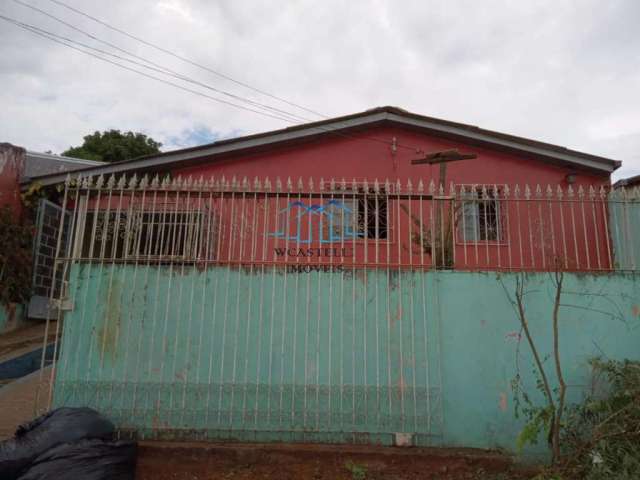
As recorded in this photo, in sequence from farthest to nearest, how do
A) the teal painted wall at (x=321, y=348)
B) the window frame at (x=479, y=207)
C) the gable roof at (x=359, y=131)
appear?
the gable roof at (x=359, y=131) → the window frame at (x=479, y=207) → the teal painted wall at (x=321, y=348)

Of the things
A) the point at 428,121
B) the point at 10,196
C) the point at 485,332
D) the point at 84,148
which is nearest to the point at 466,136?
the point at 428,121

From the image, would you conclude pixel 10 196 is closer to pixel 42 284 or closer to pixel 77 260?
pixel 42 284

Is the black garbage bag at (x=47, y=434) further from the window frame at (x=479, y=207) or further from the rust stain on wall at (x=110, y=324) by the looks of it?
the window frame at (x=479, y=207)

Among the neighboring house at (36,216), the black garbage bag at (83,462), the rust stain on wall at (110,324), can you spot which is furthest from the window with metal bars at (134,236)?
the neighboring house at (36,216)

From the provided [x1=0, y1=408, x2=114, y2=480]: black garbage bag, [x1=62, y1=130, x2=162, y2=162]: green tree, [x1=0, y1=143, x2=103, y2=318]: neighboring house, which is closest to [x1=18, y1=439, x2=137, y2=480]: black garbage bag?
[x1=0, y1=408, x2=114, y2=480]: black garbage bag

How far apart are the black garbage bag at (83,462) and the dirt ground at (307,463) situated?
1.30 ft

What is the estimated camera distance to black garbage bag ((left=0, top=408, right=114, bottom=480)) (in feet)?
9.99

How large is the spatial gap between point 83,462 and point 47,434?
0.38 meters

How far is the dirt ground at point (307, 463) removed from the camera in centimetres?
355

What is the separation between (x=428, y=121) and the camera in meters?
8.58

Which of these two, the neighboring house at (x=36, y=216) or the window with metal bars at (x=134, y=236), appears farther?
the neighboring house at (x=36, y=216)

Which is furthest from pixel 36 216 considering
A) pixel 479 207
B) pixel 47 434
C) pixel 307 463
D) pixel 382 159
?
pixel 479 207

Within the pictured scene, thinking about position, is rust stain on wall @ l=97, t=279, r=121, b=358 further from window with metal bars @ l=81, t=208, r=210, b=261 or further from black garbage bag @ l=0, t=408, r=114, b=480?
black garbage bag @ l=0, t=408, r=114, b=480

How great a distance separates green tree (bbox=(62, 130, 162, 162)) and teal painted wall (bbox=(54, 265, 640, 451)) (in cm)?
1911
